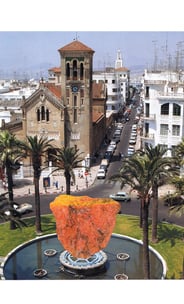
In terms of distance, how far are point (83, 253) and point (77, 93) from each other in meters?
26.2

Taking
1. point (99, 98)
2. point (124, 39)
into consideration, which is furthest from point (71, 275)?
point (99, 98)

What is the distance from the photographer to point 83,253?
26.2 meters

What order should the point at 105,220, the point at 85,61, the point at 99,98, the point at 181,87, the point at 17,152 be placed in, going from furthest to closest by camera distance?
the point at 99,98, the point at 85,61, the point at 181,87, the point at 17,152, the point at 105,220

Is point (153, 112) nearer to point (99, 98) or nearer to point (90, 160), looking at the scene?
point (90, 160)

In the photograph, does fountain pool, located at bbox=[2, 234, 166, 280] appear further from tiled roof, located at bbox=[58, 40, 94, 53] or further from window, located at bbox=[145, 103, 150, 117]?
tiled roof, located at bbox=[58, 40, 94, 53]

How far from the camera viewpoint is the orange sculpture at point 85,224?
85.3 feet

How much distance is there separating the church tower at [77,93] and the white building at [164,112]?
7.25 metres

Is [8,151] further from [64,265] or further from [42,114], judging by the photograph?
[42,114]

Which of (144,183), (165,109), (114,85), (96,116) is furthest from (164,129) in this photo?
(114,85)

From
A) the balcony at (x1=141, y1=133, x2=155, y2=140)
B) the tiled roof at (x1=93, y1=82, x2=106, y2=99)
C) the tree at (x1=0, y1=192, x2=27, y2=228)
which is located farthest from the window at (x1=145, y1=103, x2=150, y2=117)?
the tree at (x1=0, y1=192, x2=27, y2=228)

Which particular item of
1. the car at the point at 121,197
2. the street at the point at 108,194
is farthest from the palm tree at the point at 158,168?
the car at the point at 121,197

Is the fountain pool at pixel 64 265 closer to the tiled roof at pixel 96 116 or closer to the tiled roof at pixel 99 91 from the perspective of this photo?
the tiled roof at pixel 96 116

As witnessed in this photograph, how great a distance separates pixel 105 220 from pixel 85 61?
25033mm

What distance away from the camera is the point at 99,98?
6806 centimetres
